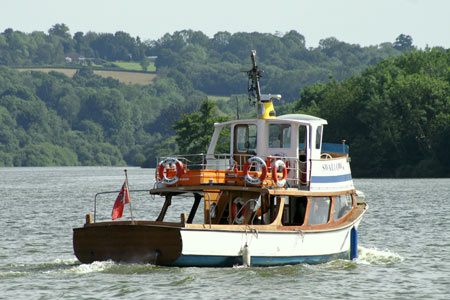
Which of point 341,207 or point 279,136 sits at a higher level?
point 279,136

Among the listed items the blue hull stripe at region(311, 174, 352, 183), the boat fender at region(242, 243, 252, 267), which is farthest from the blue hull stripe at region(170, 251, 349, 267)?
the blue hull stripe at region(311, 174, 352, 183)

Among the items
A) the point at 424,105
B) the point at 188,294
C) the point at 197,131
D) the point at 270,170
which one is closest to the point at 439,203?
the point at 270,170

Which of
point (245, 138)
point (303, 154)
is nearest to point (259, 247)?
point (303, 154)

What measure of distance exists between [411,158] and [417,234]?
6905 centimetres

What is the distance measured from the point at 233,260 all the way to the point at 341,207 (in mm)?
5953

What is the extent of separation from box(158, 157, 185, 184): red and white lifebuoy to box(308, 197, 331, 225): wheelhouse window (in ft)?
13.6

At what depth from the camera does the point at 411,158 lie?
107 m

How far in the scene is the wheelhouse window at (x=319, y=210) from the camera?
2869cm

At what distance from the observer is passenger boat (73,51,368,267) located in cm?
2558

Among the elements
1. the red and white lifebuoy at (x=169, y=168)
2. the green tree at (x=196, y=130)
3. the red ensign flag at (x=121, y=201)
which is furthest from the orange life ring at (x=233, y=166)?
the green tree at (x=196, y=130)

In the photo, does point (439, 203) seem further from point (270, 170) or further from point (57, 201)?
point (270, 170)

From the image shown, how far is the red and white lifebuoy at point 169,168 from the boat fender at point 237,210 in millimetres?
1874

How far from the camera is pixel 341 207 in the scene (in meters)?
30.7

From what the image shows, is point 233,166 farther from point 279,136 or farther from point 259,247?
point 259,247
